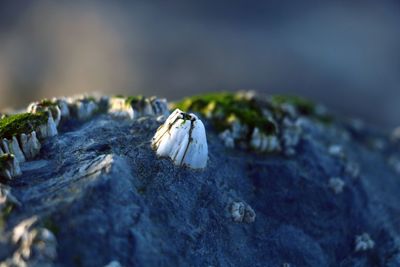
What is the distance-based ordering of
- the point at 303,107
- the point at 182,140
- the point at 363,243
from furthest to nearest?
the point at 303,107 < the point at 363,243 < the point at 182,140

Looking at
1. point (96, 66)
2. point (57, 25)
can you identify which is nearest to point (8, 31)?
point (57, 25)

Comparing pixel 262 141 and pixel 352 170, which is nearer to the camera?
pixel 262 141

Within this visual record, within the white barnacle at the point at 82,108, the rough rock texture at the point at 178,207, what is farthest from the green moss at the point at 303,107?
the white barnacle at the point at 82,108

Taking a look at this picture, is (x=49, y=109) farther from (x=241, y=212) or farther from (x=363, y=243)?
A: (x=363, y=243)

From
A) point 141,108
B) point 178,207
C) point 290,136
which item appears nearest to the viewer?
point 178,207

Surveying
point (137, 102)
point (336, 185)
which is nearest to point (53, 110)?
point (137, 102)

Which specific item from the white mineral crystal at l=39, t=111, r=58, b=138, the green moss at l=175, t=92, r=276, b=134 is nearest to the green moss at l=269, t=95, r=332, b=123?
the green moss at l=175, t=92, r=276, b=134

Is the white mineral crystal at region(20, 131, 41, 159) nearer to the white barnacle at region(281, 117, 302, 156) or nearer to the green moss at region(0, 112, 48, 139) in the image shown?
the green moss at region(0, 112, 48, 139)
